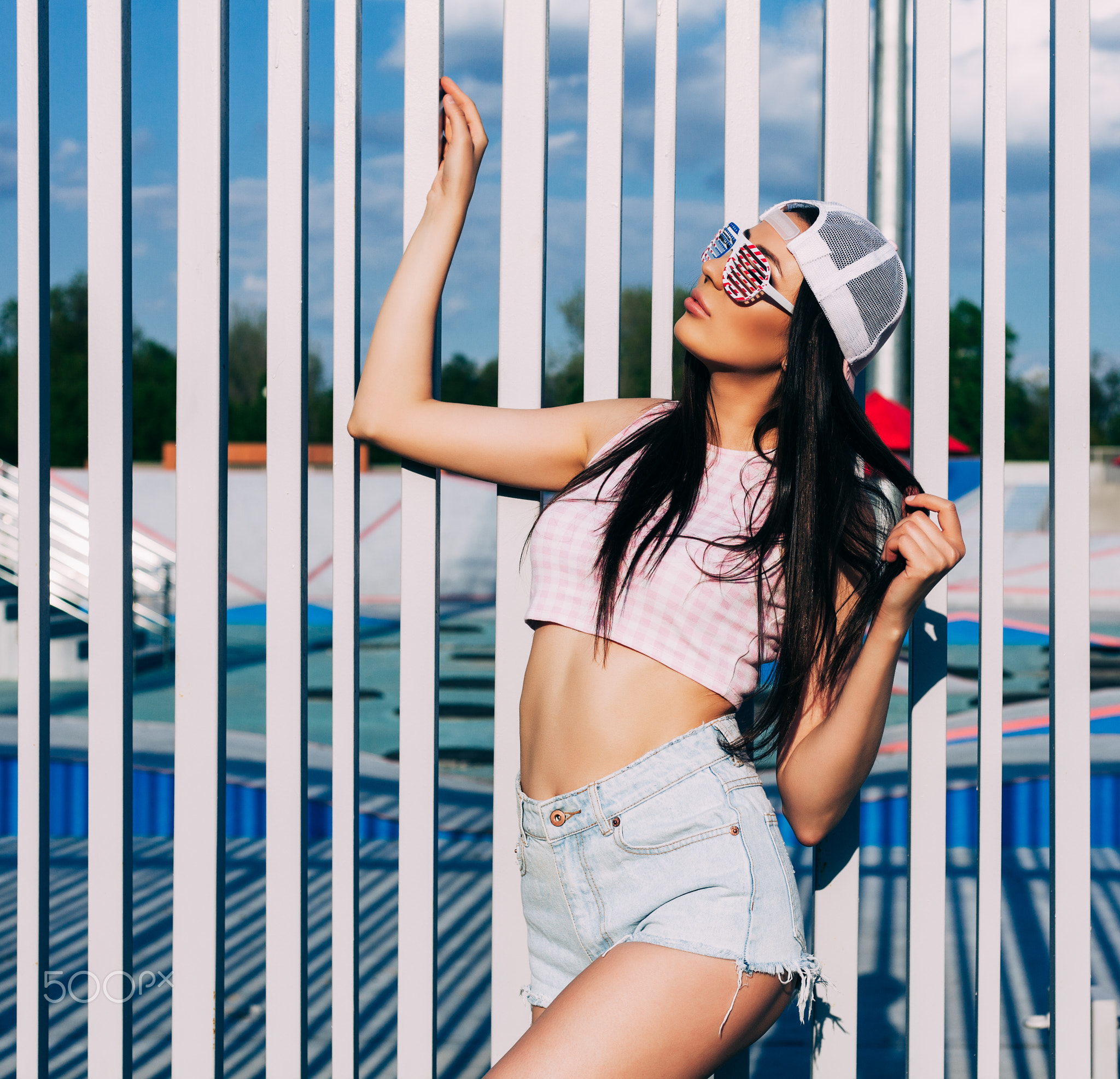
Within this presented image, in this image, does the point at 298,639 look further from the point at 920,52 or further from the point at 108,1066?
the point at 920,52

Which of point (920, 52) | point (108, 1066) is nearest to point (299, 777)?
point (108, 1066)

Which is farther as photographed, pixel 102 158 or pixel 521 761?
pixel 102 158

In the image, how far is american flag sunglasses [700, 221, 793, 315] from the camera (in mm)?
1477

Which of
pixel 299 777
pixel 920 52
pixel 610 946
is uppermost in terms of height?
pixel 920 52

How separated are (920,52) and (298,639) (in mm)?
1518

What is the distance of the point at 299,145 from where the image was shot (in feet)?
5.75

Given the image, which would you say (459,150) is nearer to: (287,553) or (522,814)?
(287,553)

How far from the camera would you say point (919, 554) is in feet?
4.58

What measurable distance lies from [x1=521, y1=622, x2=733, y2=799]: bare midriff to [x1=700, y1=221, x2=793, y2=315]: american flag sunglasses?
1.81 feet

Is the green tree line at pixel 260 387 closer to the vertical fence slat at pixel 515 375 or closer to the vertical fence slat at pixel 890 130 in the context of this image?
the vertical fence slat at pixel 890 130

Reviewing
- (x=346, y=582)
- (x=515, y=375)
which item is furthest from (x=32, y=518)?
(x=515, y=375)

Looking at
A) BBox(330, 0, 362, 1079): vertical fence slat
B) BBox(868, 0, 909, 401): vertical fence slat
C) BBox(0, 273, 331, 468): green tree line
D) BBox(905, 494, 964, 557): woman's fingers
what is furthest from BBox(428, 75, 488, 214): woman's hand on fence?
BBox(0, 273, 331, 468): green tree line

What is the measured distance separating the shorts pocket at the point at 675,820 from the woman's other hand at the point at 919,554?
0.37 meters

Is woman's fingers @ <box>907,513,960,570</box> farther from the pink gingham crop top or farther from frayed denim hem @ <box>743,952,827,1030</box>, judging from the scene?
frayed denim hem @ <box>743,952,827,1030</box>
